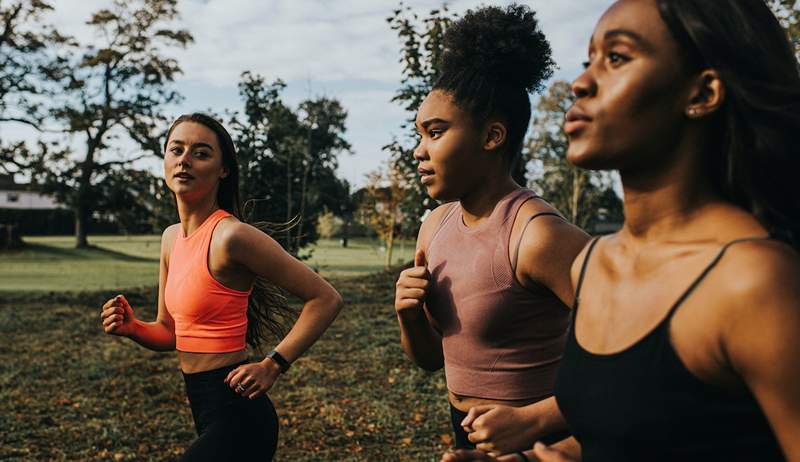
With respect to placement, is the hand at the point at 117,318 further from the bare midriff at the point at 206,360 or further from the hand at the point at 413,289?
the hand at the point at 413,289

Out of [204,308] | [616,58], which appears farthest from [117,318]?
[616,58]

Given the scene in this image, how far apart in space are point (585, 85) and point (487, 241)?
3.03 feet

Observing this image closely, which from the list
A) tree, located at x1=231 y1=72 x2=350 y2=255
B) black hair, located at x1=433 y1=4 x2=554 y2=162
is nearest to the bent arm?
black hair, located at x1=433 y1=4 x2=554 y2=162

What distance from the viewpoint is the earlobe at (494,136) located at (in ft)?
7.99

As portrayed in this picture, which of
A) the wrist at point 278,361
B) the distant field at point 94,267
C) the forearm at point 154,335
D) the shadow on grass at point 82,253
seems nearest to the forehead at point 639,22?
the wrist at point 278,361

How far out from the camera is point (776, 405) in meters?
1.20

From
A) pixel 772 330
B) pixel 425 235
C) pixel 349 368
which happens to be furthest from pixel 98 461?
pixel 772 330

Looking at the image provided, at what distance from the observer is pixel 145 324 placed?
346cm

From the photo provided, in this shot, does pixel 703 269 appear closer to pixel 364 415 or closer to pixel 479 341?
pixel 479 341

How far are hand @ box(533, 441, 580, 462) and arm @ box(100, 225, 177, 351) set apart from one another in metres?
2.30

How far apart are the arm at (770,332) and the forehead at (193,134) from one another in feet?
8.67

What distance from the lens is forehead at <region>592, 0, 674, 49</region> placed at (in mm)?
1395

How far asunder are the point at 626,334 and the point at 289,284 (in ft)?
6.38

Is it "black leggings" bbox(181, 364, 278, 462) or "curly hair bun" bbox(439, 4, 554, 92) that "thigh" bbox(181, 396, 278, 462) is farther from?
"curly hair bun" bbox(439, 4, 554, 92)
